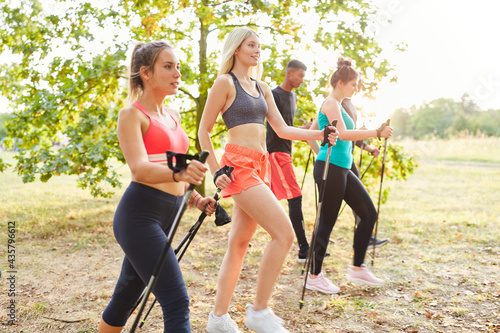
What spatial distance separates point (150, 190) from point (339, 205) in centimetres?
244

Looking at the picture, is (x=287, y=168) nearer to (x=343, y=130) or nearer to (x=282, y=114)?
(x=282, y=114)

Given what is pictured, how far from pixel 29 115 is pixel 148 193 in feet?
20.4

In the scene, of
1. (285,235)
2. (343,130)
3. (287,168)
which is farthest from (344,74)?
(285,235)

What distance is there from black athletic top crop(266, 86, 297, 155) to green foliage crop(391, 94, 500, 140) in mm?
43732

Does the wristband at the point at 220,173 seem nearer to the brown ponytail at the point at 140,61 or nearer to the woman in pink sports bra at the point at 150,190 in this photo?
the woman in pink sports bra at the point at 150,190

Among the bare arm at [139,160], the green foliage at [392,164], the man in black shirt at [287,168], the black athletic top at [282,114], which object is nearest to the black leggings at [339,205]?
the man in black shirt at [287,168]

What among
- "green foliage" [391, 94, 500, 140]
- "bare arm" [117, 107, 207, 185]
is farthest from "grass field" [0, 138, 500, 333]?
"green foliage" [391, 94, 500, 140]

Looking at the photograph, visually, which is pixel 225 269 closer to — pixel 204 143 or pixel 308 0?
pixel 204 143

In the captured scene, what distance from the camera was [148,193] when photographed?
2400 mm

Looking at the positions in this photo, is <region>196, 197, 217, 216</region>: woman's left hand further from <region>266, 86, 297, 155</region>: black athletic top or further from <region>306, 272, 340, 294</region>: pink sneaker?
<region>266, 86, 297, 155</region>: black athletic top

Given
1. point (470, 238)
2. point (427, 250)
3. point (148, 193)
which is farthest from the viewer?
point (470, 238)

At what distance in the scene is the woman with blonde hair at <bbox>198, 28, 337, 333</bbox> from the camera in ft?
9.77

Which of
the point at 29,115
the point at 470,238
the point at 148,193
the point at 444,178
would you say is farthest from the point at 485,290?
the point at 444,178

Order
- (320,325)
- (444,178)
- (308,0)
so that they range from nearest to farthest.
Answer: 1. (320,325)
2. (308,0)
3. (444,178)
